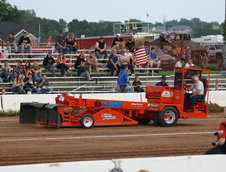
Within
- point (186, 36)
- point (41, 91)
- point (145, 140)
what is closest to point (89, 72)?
point (41, 91)

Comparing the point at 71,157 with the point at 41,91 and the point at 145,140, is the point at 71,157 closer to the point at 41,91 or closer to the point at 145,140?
the point at 145,140

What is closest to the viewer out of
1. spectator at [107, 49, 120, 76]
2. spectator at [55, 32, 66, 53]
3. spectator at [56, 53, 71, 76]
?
spectator at [56, 53, 71, 76]

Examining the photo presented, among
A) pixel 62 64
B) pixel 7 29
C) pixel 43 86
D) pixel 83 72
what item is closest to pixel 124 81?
pixel 43 86

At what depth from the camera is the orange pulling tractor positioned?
15031mm

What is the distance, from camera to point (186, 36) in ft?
185

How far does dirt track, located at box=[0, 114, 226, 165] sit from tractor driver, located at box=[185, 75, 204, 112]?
28.6 inches

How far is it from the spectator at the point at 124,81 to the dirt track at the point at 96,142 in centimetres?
406

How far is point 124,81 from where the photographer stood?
66.3 feet

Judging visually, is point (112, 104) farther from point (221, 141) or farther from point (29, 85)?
point (221, 141)

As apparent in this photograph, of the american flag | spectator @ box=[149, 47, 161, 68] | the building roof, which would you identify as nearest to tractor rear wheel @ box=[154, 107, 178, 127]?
the american flag

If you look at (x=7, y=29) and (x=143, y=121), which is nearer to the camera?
(x=143, y=121)

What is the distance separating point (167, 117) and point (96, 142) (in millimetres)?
3828

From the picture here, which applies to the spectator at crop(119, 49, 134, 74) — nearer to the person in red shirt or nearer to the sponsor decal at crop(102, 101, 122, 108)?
the sponsor decal at crop(102, 101, 122, 108)

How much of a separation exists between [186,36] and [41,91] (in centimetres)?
3653
